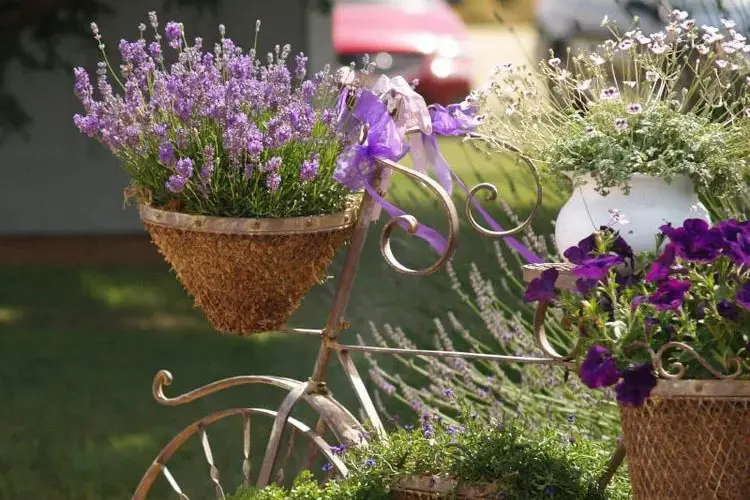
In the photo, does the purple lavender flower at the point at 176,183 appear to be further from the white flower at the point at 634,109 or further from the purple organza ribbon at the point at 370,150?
the white flower at the point at 634,109

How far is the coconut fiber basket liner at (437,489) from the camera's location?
1.95 m

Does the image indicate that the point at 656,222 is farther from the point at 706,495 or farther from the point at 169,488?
the point at 169,488

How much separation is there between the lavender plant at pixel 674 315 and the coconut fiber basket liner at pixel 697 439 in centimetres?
3

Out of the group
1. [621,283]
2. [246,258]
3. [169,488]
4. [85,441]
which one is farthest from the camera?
[85,441]

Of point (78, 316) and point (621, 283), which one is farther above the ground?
point (621, 283)

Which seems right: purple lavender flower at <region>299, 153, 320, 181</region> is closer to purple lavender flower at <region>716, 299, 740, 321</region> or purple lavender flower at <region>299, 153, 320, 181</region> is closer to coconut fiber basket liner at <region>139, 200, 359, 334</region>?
coconut fiber basket liner at <region>139, 200, 359, 334</region>

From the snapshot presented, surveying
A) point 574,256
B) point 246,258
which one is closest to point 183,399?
point 246,258

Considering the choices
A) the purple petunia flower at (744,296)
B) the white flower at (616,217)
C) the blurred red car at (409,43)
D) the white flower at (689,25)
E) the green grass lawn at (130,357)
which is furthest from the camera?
the blurred red car at (409,43)

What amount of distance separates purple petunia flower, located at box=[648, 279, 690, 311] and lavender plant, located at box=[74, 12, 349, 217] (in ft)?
2.18

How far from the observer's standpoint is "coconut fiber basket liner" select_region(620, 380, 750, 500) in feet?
5.21

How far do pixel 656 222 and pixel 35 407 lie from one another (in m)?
3.22

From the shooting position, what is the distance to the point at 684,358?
1621 millimetres

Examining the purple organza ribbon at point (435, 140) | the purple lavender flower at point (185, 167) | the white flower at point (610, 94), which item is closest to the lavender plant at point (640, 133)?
the white flower at point (610, 94)

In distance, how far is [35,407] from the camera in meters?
4.57
